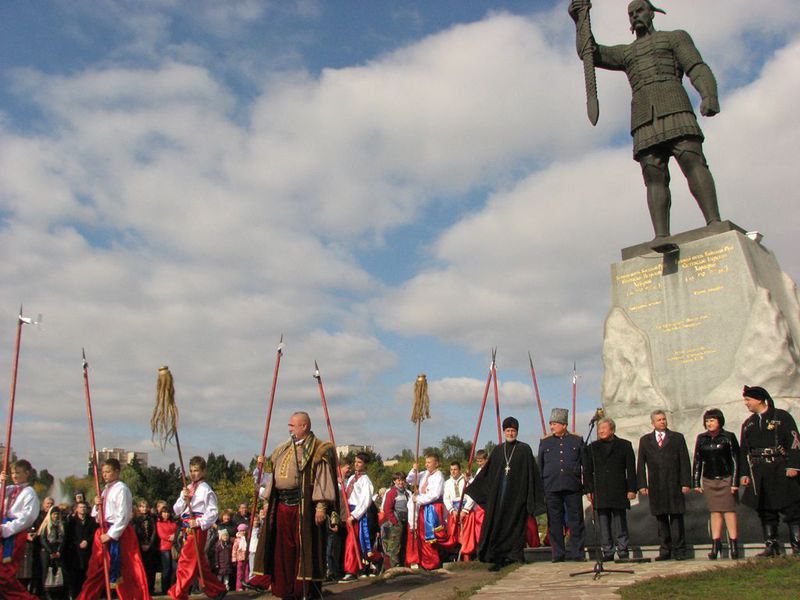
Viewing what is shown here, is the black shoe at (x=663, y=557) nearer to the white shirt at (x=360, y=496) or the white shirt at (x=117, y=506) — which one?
the white shirt at (x=360, y=496)

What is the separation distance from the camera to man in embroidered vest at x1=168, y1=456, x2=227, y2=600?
8.41 metres

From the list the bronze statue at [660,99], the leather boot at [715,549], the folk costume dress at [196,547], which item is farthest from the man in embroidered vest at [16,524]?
the bronze statue at [660,99]

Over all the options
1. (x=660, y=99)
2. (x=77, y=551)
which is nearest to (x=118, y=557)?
(x=77, y=551)

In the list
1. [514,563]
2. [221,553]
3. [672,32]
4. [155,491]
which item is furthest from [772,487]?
[155,491]

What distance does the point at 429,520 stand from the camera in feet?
37.6

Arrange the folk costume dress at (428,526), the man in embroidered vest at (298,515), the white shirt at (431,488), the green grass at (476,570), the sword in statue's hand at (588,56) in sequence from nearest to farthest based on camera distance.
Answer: the green grass at (476,570) < the man in embroidered vest at (298,515) < the sword in statue's hand at (588,56) < the folk costume dress at (428,526) < the white shirt at (431,488)

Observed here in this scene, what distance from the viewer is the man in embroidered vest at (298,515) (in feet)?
25.1

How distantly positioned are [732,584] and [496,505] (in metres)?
3.35

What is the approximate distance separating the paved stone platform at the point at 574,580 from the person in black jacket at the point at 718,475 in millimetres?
358

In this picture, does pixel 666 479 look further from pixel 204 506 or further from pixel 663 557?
pixel 204 506

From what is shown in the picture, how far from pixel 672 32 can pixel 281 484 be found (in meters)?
7.73

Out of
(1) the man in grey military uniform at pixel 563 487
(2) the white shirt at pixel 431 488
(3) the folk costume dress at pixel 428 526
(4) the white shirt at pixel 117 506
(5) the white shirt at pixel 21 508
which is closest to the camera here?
(5) the white shirt at pixel 21 508

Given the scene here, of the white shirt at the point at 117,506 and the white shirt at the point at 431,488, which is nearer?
the white shirt at the point at 117,506

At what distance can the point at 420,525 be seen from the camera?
1149 centimetres
